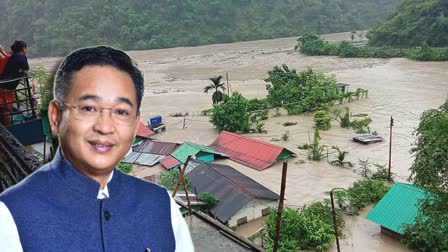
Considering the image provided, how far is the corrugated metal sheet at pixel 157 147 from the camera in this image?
18.0 metres

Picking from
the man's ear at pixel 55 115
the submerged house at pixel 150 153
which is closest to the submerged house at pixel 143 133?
the submerged house at pixel 150 153

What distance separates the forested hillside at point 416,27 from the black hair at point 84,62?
44785 mm

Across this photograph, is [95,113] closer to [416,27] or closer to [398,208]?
[398,208]

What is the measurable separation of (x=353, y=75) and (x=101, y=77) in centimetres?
3678

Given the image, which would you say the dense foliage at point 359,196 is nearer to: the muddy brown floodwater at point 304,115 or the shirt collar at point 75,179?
the muddy brown floodwater at point 304,115

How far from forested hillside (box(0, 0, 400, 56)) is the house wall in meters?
47.9

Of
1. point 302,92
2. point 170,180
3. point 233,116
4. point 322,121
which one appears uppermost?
point 302,92

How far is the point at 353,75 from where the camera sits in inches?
1416

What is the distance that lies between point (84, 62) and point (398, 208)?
1086 cm

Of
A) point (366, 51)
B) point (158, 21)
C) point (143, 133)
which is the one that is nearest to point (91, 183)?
point (143, 133)

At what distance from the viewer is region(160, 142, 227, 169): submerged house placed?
16.6m

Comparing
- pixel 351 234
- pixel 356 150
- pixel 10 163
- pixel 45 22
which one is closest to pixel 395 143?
pixel 356 150

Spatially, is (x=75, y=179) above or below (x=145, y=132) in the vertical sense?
above

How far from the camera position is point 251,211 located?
467 inches
